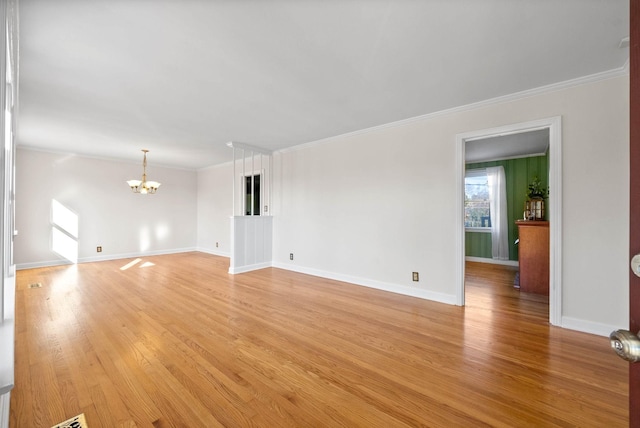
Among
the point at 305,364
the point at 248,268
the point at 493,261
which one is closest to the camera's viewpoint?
the point at 305,364

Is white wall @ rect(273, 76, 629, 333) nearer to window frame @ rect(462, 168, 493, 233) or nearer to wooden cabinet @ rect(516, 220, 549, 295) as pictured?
wooden cabinet @ rect(516, 220, 549, 295)

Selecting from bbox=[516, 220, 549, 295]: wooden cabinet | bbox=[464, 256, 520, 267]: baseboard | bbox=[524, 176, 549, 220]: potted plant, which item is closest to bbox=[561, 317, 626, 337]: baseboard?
bbox=[516, 220, 549, 295]: wooden cabinet

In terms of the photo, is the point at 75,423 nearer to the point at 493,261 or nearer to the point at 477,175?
the point at 493,261

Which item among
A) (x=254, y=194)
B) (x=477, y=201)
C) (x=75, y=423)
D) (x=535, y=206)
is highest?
(x=254, y=194)

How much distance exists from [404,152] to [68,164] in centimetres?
684

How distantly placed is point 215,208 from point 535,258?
6.86 m

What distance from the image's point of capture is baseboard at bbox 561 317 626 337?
2.45 m

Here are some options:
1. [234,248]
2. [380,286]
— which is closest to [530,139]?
[380,286]

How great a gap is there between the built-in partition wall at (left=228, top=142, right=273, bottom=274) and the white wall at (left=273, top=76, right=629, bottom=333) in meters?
0.27

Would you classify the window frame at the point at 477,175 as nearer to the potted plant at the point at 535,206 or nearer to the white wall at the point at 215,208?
the potted plant at the point at 535,206

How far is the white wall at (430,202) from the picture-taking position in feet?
8.07

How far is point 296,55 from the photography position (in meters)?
2.20

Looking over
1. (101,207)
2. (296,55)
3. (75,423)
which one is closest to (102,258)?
(101,207)

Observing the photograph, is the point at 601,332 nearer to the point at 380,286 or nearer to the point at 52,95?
the point at 380,286
